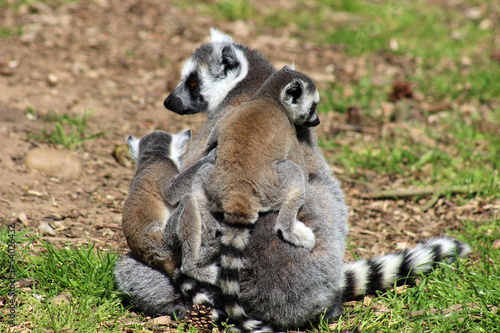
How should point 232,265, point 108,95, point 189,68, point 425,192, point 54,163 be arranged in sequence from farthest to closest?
1. point 108,95
2. point 425,192
3. point 54,163
4. point 189,68
5. point 232,265

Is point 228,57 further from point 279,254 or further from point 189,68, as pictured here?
Answer: point 279,254

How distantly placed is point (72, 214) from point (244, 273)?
1.90 metres

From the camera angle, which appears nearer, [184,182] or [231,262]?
[231,262]

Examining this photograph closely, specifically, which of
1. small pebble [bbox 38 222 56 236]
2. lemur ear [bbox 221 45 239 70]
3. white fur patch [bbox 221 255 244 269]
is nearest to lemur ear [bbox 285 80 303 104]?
lemur ear [bbox 221 45 239 70]

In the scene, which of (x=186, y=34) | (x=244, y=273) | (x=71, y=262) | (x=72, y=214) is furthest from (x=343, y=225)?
(x=186, y=34)

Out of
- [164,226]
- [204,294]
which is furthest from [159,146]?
[204,294]

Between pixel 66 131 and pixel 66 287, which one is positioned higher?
pixel 66 287

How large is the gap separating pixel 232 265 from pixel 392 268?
1263 mm

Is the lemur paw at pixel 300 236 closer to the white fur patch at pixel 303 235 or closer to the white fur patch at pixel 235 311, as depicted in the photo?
the white fur patch at pixel 303 235

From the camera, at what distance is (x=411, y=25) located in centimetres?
856

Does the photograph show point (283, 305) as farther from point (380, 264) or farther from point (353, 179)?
point (353, 179)

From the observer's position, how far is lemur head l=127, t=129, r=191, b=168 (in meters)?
3.94

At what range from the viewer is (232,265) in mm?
2857

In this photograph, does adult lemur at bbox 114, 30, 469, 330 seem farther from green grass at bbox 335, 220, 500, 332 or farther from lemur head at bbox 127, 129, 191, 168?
lemur head at bbox 127, 129, 191, 168
